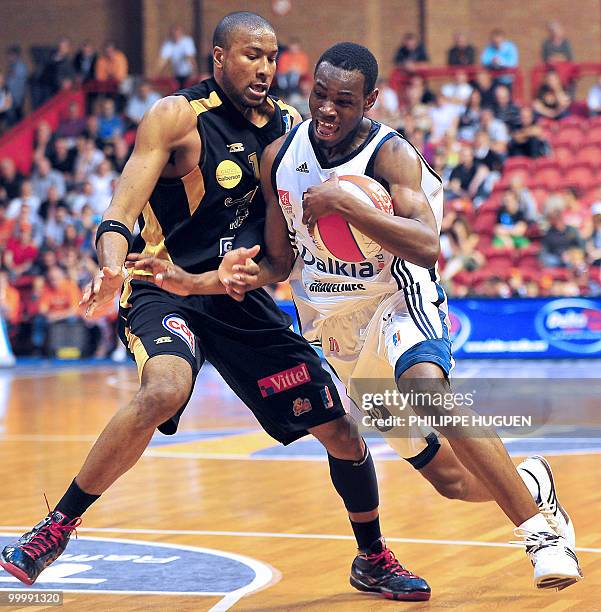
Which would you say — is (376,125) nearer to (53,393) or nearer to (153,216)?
(153,216)

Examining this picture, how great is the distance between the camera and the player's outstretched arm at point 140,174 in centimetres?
451

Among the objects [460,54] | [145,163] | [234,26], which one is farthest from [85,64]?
[145,163]

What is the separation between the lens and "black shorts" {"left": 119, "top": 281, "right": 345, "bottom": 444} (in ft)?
16.1

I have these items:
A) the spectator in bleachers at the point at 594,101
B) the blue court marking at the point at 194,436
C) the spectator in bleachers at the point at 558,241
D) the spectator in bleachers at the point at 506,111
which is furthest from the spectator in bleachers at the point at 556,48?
the blue court marking at the point at 194,436

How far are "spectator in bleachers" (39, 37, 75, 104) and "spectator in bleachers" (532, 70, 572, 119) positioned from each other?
8.39 meters

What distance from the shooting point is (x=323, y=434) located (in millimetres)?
5027

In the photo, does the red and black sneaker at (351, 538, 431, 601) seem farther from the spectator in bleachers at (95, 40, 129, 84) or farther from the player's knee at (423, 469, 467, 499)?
the spectator in bleachers at (95, 40, 129, 84)

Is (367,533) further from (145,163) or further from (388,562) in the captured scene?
(145,163)

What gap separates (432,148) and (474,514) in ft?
39.0

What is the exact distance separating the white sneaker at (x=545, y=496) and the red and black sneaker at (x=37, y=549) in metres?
1.69

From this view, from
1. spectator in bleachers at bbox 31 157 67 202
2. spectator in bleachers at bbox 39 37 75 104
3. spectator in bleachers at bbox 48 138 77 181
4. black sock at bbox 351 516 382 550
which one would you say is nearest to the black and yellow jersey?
black sock at bbox 351 516 382 550

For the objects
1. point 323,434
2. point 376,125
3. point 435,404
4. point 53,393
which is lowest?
point 53,393

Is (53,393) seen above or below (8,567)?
below

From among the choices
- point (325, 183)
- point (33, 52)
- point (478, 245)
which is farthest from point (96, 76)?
point (325, 183)
